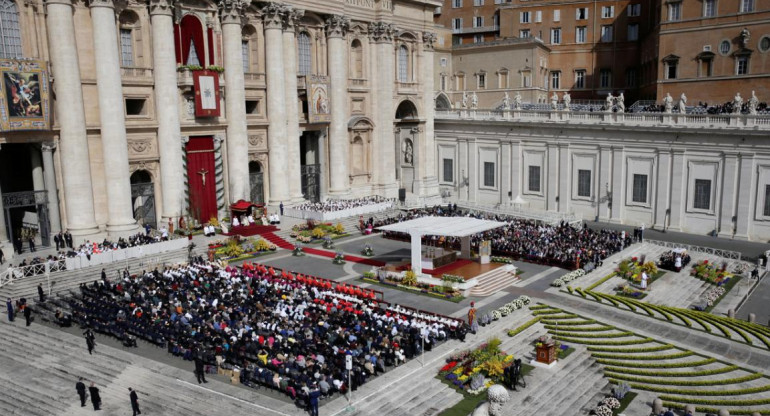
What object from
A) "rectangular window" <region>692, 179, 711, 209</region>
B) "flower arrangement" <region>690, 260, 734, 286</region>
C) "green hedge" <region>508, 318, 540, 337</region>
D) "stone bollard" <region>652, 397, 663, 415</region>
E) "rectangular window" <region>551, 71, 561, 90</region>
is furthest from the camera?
"rectangular window" <region>551, 71, 561, 90</region>

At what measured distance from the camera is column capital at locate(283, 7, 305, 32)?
2099 inches

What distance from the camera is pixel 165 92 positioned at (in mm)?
46188

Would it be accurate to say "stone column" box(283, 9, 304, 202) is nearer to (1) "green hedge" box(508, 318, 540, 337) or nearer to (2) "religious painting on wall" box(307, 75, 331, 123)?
(2) "religious painting on wall" box(307, 75, 331, 123)

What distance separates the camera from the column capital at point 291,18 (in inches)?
2099

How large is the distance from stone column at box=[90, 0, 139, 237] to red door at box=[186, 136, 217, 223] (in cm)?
560

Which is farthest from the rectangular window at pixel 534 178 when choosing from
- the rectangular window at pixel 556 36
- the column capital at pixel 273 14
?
the rectangular window at pixel 556 36

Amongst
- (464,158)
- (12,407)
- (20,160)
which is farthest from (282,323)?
(464,158)

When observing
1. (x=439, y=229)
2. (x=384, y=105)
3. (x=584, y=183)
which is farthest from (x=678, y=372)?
(x=384, y=105)

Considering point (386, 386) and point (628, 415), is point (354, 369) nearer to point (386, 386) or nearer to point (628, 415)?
point (386, 386)

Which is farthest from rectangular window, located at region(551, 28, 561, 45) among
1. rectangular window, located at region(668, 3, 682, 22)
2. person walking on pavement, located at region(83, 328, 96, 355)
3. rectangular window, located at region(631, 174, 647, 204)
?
person walking on pavement, located at region(83, 328, 96, 355)

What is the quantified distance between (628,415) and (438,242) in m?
23.9

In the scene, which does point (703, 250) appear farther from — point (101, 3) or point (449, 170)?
point (101, 3)

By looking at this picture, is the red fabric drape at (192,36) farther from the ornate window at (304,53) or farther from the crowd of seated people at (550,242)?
the crowd of seated people at (550,242)

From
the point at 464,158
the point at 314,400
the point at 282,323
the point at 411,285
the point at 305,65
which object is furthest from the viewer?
the point at 464,158
